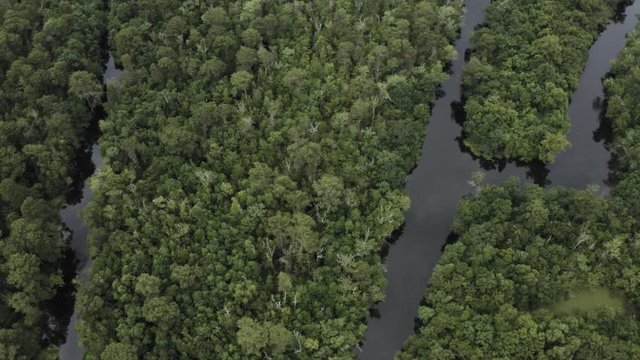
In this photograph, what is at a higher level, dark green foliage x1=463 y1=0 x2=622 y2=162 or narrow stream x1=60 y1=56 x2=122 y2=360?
dark green foliage x1=463 y1=0 x2=622 y2=162

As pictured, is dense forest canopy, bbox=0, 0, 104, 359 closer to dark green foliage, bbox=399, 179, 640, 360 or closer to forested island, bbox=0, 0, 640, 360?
forested island, bbox=0, 0, 640, 360

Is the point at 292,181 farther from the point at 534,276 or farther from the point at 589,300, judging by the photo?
the point at 589,300

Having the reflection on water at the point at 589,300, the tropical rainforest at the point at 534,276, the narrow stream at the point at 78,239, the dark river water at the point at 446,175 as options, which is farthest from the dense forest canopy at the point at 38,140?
the reflection on water at the point at 589,300

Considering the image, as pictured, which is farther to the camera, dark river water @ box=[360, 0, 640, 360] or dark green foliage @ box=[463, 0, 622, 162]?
dark green foliage @ box=[463, 0, 622, 162]

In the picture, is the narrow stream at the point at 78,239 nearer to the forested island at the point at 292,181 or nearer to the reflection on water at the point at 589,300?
the forested island at the point at 292,181

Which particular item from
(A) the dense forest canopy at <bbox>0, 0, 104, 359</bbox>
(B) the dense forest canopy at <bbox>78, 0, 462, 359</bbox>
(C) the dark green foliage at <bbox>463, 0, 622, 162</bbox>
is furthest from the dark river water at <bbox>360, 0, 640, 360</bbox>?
(A) the dense forest canopy at <bbox>0, 0, 104, 359</bbox>

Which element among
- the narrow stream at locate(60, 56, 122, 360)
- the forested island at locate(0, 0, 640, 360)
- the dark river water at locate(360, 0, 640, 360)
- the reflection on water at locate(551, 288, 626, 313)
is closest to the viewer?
the forested island at locate(0, 0, 640, 360)

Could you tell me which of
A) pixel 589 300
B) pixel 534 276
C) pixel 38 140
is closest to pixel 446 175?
pixel 534 276

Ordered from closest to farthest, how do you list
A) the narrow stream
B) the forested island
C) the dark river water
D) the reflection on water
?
the forested island
the reflection on water
the narrow stream
the dark river water

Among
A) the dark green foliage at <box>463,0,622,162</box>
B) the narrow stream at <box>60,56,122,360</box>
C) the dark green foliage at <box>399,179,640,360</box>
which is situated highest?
the dark green foliage at <box>463,0,622,162</box>
